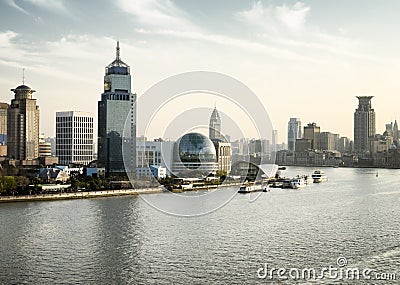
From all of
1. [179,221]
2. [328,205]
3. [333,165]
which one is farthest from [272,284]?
[333,165]

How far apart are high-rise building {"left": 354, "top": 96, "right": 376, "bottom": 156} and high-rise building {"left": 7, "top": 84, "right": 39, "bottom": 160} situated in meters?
26.5

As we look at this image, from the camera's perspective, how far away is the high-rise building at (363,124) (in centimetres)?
3938

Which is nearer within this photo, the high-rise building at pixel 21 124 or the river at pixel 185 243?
the river at pixel 185 243

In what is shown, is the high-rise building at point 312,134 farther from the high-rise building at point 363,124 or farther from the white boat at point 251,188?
the white boat at point 251,188

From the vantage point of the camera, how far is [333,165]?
31594 millimetres

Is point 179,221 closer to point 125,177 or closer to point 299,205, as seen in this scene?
point 299,205

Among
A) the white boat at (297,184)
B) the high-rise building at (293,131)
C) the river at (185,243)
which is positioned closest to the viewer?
the river at (185,243)

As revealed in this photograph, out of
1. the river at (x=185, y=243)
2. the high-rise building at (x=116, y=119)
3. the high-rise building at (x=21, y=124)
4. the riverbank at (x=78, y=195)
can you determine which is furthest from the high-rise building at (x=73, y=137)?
the river at (x=185, y=243)

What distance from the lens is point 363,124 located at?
3938cm

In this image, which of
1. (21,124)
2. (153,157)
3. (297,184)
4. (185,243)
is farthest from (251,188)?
(21,124)

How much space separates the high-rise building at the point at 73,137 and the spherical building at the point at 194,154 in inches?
220

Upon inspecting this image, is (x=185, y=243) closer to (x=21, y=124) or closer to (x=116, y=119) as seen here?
(x=116, y=119)

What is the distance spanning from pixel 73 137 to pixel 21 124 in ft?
5.67

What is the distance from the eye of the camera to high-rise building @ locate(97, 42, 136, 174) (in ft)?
48.1
